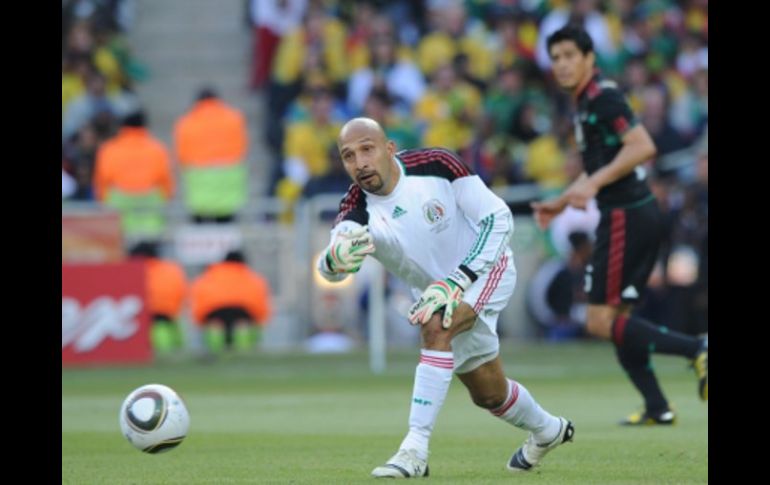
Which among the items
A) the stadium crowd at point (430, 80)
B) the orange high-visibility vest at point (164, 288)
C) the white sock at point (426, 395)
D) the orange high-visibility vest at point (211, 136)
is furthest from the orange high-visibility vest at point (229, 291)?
the white sock at point (426, 395)

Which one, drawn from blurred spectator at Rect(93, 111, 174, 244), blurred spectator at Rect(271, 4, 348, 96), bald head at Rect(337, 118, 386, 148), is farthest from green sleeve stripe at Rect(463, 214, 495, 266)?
blurred spectator at Rect(271, 4, 348, 96)

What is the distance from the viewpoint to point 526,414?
8.43 meters

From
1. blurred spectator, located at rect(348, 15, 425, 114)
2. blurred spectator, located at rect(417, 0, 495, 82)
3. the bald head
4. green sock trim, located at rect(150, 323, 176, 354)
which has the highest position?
blurred spectator, located at rect(417, 0, 495, 82)

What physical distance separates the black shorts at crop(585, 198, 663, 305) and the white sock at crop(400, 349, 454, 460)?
131 inches

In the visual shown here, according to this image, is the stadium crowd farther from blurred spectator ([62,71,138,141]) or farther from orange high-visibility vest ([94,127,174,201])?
orange high-visibility vest ([94,127,174,201])

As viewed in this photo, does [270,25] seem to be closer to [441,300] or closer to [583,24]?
[583,24]

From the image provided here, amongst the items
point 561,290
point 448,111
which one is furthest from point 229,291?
point 448,111

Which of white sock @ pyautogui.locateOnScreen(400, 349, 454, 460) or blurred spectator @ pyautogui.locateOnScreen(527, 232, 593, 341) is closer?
white sock @ pyautogui.locateOnScreen(400, 349, 454, 460)

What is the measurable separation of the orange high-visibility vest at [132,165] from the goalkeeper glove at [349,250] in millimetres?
12918

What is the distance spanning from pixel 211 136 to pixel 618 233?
10.6m

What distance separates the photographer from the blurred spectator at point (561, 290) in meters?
20.1

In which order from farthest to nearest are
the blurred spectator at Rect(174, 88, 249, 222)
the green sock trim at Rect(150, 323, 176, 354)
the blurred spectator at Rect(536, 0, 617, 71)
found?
the blurred spectator at Rect(536, 0, 617, 71) → the blurred spectator at Rect(174, 88, 249, 222) → the green sock trim at Rect(150, 323, 176, 354)

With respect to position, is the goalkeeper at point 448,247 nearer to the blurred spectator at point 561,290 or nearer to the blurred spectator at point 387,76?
the blurred spectator at point 561,290

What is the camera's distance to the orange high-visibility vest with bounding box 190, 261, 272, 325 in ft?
63.2
